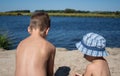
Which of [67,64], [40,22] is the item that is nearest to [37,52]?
[40,22]

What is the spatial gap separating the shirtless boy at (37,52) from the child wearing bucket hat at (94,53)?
0.46 metres

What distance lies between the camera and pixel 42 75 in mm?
3877

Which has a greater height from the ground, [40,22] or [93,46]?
[40,22]

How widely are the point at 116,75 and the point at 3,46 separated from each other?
816cm

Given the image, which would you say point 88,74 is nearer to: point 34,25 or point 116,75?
point 34,25

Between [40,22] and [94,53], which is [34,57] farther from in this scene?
[94,53]

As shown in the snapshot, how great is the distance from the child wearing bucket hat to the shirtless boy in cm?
46

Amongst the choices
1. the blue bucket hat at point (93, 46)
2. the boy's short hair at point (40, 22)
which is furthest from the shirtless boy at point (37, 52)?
the blue bucket hat at point (93, 46)

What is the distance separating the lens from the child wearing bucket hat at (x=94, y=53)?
4.08 m

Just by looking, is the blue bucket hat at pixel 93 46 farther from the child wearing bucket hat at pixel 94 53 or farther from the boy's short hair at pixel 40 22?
the boy's short hair at pixel 40 22

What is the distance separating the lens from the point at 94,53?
4.12 m

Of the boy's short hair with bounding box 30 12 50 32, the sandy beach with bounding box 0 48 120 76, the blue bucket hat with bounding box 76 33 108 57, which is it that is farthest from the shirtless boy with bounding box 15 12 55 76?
the sandy beach with bounding box 0 48 120 76

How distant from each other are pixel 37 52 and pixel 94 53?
0.77m

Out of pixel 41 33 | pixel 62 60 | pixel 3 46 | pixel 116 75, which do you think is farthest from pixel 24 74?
pixel 3 46
